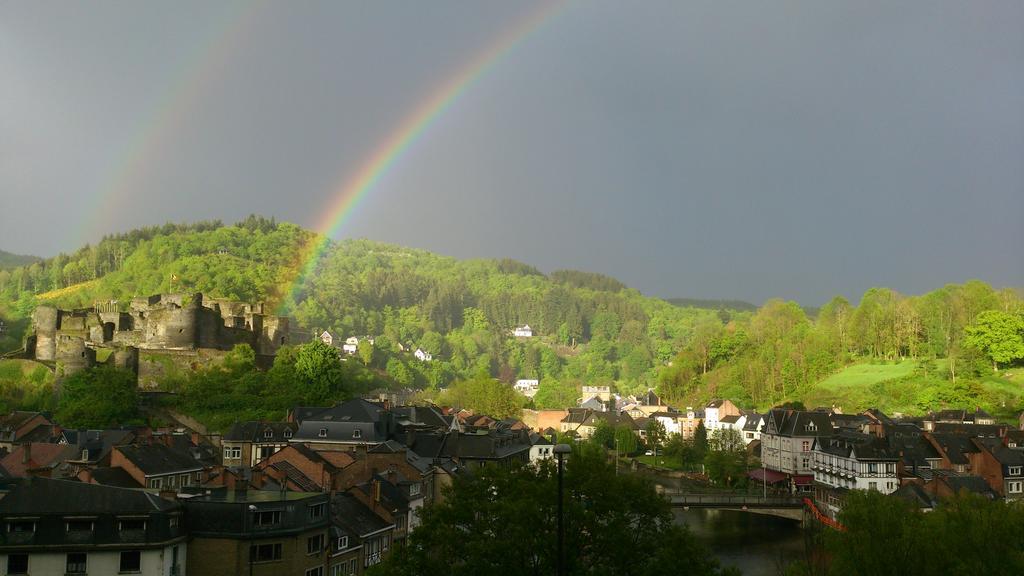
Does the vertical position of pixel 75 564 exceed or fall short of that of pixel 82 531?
it falls short

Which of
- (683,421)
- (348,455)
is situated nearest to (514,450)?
(348,455)

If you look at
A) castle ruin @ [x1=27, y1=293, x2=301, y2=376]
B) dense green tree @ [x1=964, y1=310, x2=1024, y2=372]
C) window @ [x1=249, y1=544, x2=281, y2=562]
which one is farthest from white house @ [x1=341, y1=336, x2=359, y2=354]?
window @ [x1=249, y1=544, x2=281, y2=562]

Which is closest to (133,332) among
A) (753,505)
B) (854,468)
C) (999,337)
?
(753,505)

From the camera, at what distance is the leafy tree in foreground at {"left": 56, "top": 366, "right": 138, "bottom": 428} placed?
210 ft

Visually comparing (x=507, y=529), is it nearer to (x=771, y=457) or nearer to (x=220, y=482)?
(x=220, y=482)

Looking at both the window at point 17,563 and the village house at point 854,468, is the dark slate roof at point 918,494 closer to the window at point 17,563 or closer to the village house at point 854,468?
the village house at point 854,468

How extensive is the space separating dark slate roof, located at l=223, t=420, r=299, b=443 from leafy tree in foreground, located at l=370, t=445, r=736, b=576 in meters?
32.4

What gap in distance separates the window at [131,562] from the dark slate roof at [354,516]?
7.33 m

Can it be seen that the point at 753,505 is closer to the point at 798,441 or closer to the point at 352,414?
the point at 798,441

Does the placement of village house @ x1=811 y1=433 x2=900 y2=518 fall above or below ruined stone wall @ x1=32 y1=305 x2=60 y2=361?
below

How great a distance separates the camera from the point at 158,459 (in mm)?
41938

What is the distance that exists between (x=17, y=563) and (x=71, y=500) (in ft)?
6.65

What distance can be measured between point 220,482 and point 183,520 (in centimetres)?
728

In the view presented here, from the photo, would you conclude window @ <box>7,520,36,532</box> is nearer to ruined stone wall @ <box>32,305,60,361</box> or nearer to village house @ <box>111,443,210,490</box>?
village house @ <box>111,443,210,490</box>
